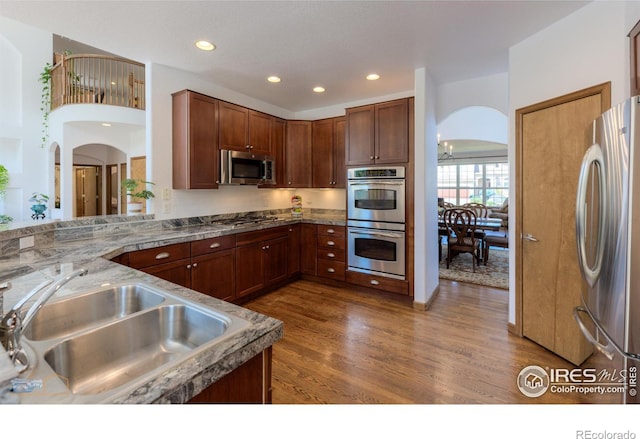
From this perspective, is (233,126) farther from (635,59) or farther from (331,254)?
(635,59)

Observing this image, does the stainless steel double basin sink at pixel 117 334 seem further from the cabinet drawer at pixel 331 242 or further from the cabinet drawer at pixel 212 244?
the cabinet drawer at pixel 331 242

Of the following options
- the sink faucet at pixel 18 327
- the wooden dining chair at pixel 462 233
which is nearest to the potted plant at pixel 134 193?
the sink faucet at pixel 18 327

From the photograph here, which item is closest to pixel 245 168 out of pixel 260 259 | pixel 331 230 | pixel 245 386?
pixel 260 259

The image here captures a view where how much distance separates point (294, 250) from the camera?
417cm

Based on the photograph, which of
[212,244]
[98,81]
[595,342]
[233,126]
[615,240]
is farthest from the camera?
[98,81]

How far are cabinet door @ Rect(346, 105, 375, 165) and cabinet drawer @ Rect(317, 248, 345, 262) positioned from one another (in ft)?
3.79

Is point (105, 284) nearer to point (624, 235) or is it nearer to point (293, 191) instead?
point (624, 235)

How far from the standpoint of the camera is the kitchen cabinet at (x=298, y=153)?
14.5 ft

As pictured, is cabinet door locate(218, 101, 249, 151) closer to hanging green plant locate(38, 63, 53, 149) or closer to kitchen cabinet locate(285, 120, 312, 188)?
kitchen cabinet locate(285, 120, 312, 188)

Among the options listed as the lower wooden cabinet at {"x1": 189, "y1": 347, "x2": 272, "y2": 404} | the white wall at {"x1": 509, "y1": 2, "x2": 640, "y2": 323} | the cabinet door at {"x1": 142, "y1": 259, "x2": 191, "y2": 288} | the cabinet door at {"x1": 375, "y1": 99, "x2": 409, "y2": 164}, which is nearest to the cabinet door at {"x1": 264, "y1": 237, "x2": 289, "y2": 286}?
the cabinet door at {"x1": 142, "y1": 259, "x2": 191, "y2": 288}

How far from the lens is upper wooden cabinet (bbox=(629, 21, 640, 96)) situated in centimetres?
173

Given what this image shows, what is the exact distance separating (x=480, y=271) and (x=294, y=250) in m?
2.94

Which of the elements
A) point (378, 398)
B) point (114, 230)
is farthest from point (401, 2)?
point (114, 230)
